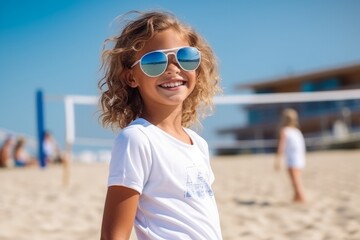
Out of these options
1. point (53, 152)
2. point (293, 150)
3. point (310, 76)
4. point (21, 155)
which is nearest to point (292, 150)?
point (293, 150)

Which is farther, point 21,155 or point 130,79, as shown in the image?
point 21,155

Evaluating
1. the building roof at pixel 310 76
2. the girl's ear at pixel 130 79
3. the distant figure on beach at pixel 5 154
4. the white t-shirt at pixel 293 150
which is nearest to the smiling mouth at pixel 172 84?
the girl's ear at pixel 130 79

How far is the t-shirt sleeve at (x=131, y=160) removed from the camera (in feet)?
5.06

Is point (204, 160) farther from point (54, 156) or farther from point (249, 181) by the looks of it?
point (54, 156)

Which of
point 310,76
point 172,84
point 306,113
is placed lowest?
point 306,113

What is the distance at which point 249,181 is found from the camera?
905 centimetres

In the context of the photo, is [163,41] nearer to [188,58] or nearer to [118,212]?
[188,58]

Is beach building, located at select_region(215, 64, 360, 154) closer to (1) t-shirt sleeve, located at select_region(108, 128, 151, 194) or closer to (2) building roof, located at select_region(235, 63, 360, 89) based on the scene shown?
(2) building roof, located at select_region(235, 63, 360, 89)

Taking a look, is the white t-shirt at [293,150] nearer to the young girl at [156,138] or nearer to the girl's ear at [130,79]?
the young girl at [156,138]

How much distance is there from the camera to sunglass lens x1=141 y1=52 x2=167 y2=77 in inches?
65.7

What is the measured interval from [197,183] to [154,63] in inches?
14.7

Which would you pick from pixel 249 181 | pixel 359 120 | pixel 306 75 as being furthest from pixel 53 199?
pixel 306 75

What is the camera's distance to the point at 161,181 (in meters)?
1.61

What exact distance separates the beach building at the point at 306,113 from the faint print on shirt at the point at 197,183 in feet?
79.4
